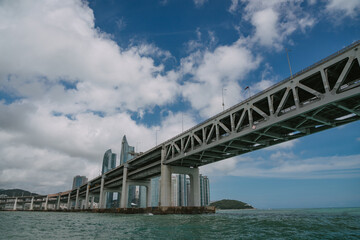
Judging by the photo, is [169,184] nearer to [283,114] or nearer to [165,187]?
[165,187]

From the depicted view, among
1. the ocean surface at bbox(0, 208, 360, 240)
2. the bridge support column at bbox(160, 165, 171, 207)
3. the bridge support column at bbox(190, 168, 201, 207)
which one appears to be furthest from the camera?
the bridge support column at bbox(190, 168, 201, 207)

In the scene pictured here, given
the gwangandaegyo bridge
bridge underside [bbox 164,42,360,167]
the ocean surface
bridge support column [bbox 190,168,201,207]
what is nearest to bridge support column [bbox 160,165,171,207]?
the gwangandaegyo bridge

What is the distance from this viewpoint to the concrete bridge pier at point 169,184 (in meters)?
60.3

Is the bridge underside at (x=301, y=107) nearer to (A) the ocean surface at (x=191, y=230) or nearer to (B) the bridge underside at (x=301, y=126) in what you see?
(B) the bridge underside at (x=301, y=126)

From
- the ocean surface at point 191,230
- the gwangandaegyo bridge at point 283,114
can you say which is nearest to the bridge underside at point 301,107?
the gwangandaegyo bridge at point 283,114

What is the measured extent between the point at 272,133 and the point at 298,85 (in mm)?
11322

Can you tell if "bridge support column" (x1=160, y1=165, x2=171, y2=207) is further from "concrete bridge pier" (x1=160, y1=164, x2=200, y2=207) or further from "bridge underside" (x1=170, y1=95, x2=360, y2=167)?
"bridge underside" (x1=170, y1=95, x2=360, y2=167)

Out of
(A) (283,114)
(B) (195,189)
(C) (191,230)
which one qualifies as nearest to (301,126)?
(A) (283,114)

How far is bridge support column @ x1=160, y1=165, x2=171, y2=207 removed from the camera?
5996 centimetres

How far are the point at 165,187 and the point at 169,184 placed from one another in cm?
160

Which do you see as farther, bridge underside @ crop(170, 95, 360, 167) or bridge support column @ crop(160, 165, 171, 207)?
bridge support column @ crop(160, 165, 171, 207)

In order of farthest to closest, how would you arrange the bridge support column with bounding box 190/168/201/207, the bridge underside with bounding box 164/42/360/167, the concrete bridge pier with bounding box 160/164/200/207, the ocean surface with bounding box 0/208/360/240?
the bridge support column with bounding box 190/168/201/207 → the concrete bridge pier with bounding box 160/164/200/207 → the bridge underside with bounding box 164/42/360/167 → the ocean surface with bounding box 0/208/360/240

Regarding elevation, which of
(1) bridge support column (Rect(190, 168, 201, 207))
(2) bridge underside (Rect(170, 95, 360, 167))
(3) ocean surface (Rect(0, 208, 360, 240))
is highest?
(2) bridge underside (Rect(170, 95, 360, 167))

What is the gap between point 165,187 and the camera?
200 feet
